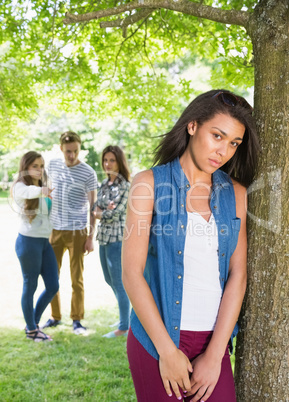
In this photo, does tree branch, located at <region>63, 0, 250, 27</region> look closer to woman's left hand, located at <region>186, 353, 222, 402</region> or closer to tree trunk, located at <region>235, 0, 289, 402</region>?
tree trunk, located at <region>235, 0, 289, 402</region>

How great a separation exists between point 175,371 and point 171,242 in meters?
0.55

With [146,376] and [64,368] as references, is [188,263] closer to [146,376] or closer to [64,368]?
[146,376]

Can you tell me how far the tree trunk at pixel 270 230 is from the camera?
221cm

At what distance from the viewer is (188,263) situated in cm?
199

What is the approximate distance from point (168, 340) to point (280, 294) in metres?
0.69

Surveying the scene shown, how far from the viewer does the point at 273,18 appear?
2.24 m

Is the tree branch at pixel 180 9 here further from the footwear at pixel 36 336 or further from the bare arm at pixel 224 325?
the footwear at pixel 36 336

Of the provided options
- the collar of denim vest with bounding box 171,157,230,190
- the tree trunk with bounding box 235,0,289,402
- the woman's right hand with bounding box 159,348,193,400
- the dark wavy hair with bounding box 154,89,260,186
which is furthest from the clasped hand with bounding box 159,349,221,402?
the dark wavy hair with bounding box 154,89,260,186

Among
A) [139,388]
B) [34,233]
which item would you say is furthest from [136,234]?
[34,233]

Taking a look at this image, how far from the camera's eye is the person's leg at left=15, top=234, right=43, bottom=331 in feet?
15.9

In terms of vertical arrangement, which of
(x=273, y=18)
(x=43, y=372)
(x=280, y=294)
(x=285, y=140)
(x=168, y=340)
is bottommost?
(x=43, y=372)

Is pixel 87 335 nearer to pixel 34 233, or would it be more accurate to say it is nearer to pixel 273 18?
pixel 34 233

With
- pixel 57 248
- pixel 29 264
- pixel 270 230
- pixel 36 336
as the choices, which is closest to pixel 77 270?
pixel 57 248

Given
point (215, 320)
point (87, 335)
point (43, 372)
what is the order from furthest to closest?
1. point (87, 335)
2. point (43, 372)
3. point (215, 320)
